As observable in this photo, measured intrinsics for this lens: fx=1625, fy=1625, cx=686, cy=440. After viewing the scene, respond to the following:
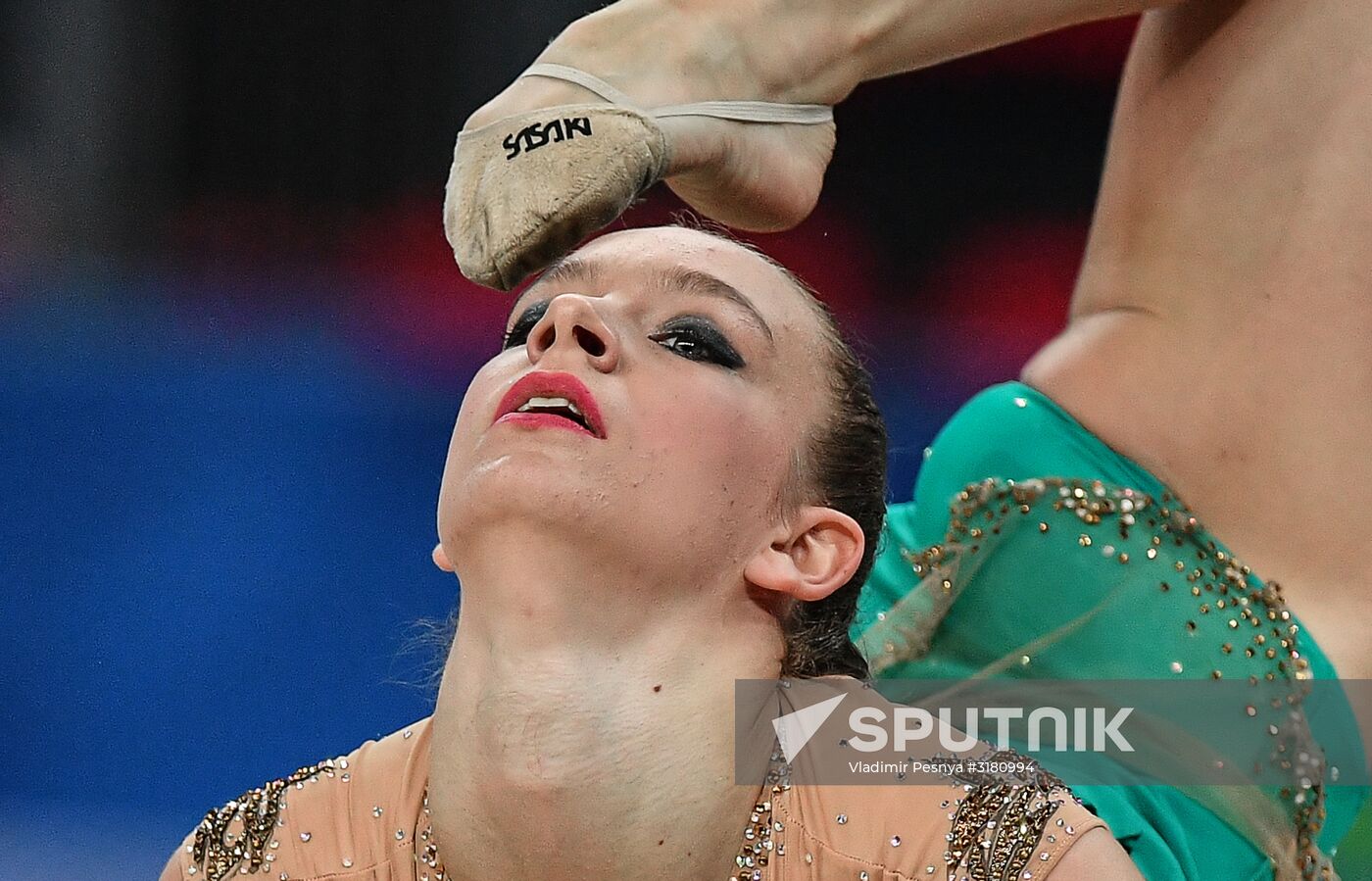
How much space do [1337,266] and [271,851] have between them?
965mm

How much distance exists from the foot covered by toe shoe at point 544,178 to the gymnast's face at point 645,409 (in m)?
0.08

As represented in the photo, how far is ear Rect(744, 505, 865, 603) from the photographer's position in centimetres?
112

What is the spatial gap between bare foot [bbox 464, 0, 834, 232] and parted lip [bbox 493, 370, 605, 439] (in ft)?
0.55

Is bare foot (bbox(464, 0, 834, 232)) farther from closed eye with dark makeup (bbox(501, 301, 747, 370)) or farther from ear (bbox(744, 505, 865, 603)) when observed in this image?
ear (bbox(744, 505, 865, 603))

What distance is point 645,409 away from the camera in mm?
1063

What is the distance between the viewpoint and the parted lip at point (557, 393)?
41.3 inches

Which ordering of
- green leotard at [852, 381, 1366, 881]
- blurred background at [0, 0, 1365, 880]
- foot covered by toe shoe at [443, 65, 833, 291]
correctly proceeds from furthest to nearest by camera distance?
blurred background at [0, 0, 1365, 880]
green leotard at [852, 381, 1366, 881]
foot covered by toe shoe at [443, 65, 833, 291]

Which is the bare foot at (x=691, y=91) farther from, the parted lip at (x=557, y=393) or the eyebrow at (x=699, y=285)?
the parted lip at (x=557, y=393)

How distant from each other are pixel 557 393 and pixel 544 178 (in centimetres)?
14

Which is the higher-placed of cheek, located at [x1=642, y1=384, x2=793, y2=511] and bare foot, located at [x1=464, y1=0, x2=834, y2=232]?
bare foot, located at [x1=464, y1=0, x2=834, y2=232]

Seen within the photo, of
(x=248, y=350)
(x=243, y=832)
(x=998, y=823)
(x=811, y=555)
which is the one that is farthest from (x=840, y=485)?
(x=248, y=350)
